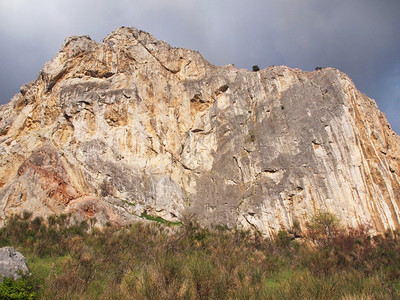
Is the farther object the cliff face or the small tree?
the cliff face

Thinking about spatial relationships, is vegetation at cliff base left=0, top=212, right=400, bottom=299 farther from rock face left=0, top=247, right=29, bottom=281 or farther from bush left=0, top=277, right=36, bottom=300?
rock face left=0, top=247, right=29, bottom=281

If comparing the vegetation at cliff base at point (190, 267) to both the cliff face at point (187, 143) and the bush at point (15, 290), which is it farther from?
the cliff face at point (187, 143)

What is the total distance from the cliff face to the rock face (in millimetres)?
11860

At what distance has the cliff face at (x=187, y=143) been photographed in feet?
74.9

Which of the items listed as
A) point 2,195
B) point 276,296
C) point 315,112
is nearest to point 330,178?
point 315,112

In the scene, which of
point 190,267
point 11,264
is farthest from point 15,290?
point 190,267

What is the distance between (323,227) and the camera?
68.3ft

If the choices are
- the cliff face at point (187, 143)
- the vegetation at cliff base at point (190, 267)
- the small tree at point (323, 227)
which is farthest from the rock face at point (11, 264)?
the small tree at point (323, 227)

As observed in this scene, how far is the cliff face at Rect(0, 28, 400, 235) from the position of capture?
2284 cm

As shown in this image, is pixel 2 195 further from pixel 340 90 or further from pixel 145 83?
pixel 340 90

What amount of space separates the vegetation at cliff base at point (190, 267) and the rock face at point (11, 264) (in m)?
0.39

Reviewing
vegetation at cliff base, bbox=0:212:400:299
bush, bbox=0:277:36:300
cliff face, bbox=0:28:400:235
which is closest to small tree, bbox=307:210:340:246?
vegetation at cliff base, bbox=0:212:400:299

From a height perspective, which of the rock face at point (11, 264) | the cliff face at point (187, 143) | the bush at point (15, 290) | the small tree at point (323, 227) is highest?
the cliff face at point (187, 143)

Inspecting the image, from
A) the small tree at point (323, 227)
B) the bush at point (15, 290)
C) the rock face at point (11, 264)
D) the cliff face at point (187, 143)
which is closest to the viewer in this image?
the bush at point (15, 290)
